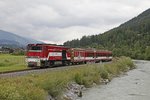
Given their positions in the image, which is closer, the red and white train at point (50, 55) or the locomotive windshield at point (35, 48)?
the red and white train at point (50, 55)

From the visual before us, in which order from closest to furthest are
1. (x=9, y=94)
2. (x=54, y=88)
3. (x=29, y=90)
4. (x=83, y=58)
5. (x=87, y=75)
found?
(x=9, y=94) < (x=29, y=90) < (x=54, y=88) < (x=87, y=75) < (x=83, y=58)

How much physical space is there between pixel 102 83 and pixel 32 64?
10.8 m

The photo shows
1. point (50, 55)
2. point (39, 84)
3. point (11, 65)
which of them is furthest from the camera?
point (11, 65)

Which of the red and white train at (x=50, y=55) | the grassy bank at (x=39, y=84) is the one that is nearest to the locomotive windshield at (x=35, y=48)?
the red and white train at (x=50, y=55)

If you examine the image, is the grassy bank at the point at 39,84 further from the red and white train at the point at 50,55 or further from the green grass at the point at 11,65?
the green grass at the point at 11,65

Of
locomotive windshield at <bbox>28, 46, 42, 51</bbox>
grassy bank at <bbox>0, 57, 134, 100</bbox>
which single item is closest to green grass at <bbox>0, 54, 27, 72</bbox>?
locomotive windshield at <bbox>28, 46, 42, 51</bbox>

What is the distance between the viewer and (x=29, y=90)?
18.6m

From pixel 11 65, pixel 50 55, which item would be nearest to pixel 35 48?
pixel 50 55

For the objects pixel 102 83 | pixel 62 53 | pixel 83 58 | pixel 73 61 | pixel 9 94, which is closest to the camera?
pixel 9 94

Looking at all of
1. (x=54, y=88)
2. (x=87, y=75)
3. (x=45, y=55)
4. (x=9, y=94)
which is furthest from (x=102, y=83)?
(x=9, y=94)

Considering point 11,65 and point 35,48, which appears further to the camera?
point 11,65

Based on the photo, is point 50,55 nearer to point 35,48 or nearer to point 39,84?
point 35,48

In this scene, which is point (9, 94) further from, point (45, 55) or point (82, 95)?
point (45, 55)

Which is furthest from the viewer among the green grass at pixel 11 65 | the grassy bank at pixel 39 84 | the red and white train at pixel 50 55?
the green grass at pixel 11 65
